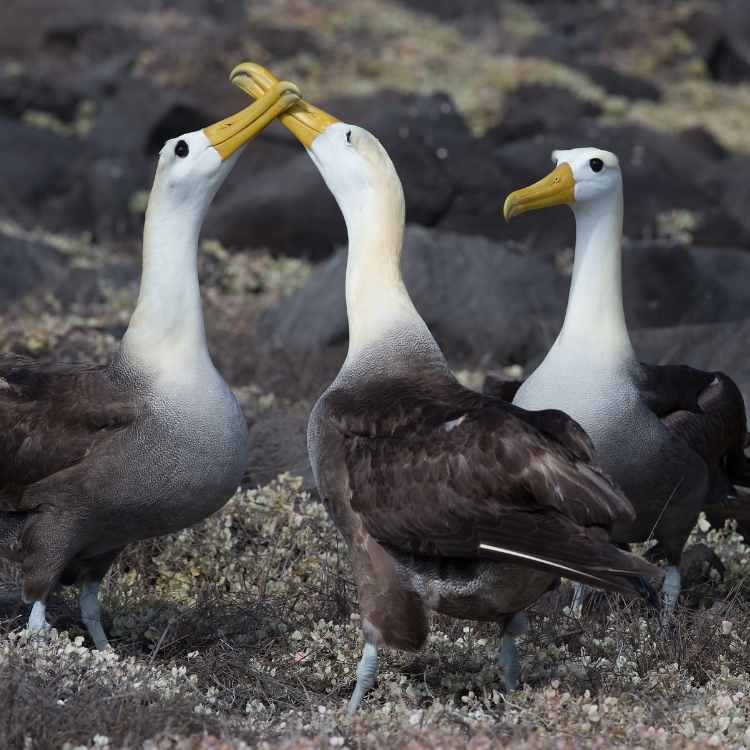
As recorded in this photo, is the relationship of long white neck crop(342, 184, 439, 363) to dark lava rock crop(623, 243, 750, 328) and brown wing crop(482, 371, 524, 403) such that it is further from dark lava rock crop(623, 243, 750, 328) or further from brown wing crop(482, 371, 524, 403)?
dark lava rock crop(623, 243, 750, 328)

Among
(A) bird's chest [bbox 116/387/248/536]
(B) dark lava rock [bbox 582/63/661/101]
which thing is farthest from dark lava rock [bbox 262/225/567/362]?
(B) dark lava rock [bbox 582/63/661/101]

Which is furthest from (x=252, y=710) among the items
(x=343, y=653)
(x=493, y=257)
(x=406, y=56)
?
(x=406, y=56)

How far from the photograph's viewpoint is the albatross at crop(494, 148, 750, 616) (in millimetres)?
5164

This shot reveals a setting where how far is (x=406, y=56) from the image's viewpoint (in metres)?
20.9

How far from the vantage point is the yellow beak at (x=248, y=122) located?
4812 millimetres

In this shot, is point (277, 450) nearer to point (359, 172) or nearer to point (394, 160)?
point (359, 172)

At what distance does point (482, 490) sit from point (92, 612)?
153cm

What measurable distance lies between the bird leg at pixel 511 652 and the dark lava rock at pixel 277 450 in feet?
6.87

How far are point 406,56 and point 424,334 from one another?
16.8m

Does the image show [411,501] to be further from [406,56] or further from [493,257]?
[406,56]

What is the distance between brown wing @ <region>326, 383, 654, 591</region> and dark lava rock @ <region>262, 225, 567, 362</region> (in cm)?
502

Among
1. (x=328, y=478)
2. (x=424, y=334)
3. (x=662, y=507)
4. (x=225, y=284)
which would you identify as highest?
(x=424, y=334)

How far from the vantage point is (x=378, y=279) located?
467 cm

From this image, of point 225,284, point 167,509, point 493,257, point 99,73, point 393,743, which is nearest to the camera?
point 393,743
